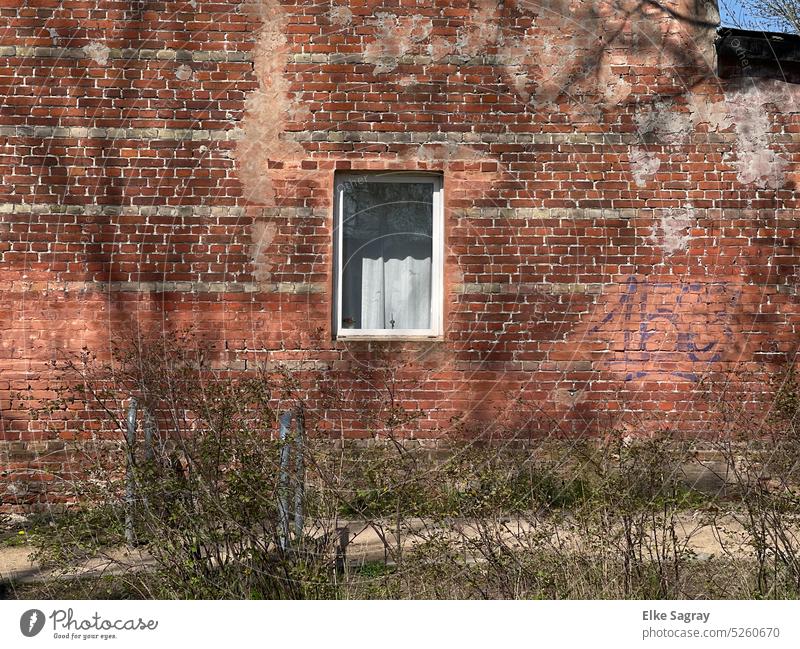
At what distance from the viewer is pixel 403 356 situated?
25.0 feet

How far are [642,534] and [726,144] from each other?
423 centimetres

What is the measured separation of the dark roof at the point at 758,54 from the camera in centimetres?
757

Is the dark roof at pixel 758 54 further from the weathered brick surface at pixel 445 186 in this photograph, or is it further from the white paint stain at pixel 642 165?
the white paint stain at pixel 642 165

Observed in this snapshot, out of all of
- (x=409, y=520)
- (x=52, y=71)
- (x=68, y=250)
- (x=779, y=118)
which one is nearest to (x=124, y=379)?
(x=68, y=250)

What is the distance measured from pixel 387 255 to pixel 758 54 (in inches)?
144

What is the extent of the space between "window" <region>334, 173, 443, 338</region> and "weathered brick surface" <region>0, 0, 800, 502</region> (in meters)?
0.17

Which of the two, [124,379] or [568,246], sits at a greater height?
[568,246]

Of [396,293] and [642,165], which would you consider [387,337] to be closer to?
[396,293]

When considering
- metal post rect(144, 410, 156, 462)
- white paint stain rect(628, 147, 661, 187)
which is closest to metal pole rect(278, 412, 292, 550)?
metal post rect(144, 410, 156, 462)

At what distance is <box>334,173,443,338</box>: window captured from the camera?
25.5 ft

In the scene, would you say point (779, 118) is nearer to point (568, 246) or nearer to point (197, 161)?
point (568, 246)

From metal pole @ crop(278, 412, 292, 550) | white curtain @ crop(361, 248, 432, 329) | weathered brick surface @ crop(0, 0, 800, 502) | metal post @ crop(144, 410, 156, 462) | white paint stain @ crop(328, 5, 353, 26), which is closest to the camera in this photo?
metal pole @ crop(278, 412, 292, 550)

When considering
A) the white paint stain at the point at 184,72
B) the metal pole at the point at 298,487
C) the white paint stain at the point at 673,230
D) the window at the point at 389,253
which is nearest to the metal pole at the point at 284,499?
the metal pole at the point at 298,487

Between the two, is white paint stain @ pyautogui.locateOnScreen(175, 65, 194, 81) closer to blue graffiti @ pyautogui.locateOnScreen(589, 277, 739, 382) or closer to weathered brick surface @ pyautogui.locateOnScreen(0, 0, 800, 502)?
weathered brick surface @ pyautogui.locateOnScreen(0, 0, 800, 502)
